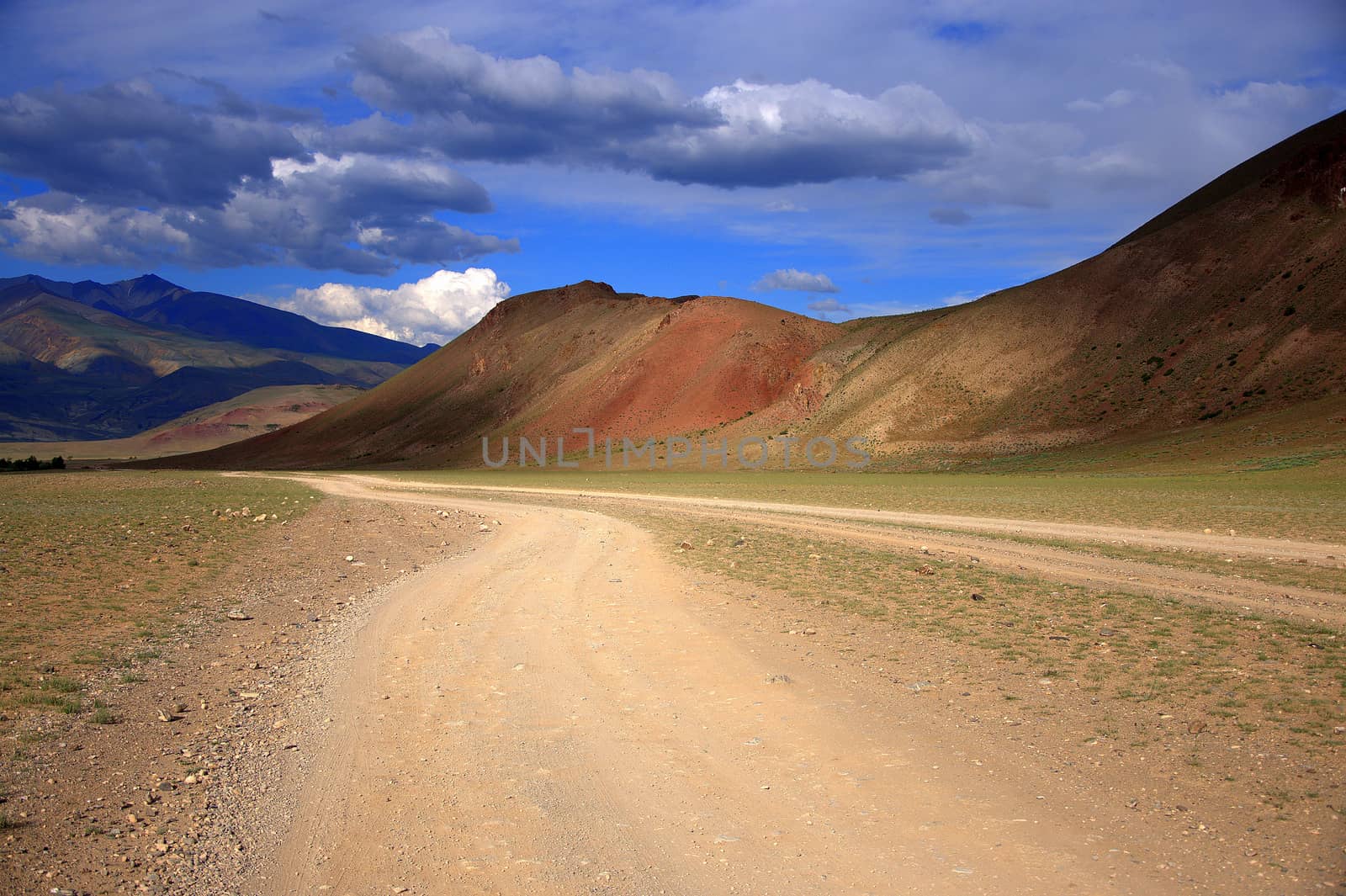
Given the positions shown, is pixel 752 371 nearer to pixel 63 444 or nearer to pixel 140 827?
pixel 140 827

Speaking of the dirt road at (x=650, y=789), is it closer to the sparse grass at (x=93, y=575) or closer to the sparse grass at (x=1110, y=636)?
the sparse grass at (x=1110, y=636)

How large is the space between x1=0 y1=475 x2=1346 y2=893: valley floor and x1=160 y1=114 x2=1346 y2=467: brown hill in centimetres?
4705

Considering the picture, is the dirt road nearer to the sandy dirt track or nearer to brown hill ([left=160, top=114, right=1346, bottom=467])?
the sandy dirt track

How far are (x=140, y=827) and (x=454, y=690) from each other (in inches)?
132

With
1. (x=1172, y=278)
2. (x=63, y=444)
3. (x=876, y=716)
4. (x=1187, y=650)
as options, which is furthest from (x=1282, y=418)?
(x=63, y=444)

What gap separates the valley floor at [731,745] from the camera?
5.38 m

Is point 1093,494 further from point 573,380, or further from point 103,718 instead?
point 573,380

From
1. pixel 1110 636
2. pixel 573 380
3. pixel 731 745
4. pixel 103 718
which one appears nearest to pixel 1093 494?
pixel 1110 636

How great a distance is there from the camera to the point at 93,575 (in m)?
15.2

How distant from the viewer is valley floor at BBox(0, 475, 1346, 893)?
5375 millimetres

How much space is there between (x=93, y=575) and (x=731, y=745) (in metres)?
12.9

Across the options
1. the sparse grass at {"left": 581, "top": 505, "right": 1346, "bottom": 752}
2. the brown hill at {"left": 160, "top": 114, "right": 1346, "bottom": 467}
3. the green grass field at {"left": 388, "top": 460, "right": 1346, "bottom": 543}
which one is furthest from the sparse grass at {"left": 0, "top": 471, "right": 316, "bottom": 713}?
the brown hill at {"left": 160, "top": 114, "right": 1346, "bottom": 467}

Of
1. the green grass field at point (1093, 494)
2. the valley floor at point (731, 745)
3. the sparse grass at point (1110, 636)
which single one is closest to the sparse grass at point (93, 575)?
the valley floor at point (731, 745)

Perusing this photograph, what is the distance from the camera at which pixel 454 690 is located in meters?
9.00
